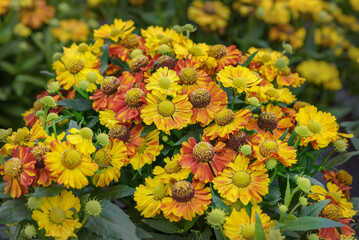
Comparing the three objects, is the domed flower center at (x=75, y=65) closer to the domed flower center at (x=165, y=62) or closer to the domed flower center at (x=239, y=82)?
the domed flower center at (x=165, y=62)

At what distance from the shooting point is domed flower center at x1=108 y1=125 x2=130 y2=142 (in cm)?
80

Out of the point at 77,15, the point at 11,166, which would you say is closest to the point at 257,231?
the point at 11,166

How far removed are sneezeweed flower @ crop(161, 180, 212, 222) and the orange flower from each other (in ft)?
5.92

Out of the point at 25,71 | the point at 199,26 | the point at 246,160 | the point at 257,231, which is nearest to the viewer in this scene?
the point at 257,231

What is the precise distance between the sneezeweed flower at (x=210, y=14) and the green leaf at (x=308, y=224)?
5.24 ft

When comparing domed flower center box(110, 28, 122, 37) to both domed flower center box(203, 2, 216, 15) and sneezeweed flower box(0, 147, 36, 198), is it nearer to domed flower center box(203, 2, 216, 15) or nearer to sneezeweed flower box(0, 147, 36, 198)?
sneezeweed flower box(0, 147, 36, 198)

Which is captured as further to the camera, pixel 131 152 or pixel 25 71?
pixel 25 71

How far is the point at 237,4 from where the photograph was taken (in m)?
2.25

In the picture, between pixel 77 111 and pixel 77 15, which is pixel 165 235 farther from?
pixel 77 15

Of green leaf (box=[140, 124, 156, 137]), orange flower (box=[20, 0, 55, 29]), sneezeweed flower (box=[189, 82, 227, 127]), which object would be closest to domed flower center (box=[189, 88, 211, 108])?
sneezeweed flower (box=[189, 82, 227, 127])

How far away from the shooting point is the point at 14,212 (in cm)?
70

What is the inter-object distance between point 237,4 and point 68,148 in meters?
1.79

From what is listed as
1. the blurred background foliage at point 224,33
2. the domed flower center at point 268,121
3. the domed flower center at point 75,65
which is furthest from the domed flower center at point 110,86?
the blurred background foliage at point 224,33

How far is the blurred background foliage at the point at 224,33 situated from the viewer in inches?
82.3
